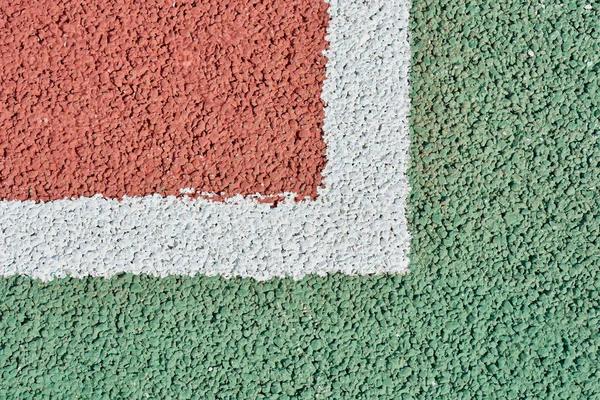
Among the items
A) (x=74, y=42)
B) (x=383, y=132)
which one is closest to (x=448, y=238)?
(x=383, y=132)

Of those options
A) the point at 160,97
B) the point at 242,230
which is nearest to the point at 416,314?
the point at 242,230

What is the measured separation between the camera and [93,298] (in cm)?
273

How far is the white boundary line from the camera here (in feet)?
8.93

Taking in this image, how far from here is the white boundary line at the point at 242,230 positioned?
8.93 feet

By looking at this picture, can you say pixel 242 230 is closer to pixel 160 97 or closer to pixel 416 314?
pixel 160 97

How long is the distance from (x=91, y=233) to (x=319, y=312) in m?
1.00

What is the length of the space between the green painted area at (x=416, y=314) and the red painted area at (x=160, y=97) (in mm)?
439

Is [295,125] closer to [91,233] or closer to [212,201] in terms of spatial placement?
[212,201]

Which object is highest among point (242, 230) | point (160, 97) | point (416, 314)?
point (160, 97)

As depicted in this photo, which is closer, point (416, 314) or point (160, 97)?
point (416, 314)

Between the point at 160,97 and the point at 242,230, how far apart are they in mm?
673

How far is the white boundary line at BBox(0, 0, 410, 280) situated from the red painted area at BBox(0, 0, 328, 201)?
0.08m

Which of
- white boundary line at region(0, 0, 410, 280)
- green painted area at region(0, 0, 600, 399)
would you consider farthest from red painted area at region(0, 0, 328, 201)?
green painted area at region(0, 0, 600, 399)

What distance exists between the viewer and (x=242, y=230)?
2.73 m
